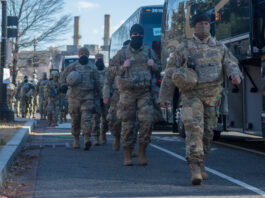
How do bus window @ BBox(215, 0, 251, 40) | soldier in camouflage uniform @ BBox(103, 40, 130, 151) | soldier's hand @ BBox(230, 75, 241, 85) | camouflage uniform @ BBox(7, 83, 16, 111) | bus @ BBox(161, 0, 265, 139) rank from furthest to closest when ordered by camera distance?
camouflage uniform @ BBox(7, 83, 16, 111) → bus window @ BBox(215, 0, 251, 40) → bus @ BBox(161, 0, 265, 139) → soldier in camouflage uniform @ BBox(103, 40, 130, 151) → soldier's hand @ BBox(230, 75, 241, 85)

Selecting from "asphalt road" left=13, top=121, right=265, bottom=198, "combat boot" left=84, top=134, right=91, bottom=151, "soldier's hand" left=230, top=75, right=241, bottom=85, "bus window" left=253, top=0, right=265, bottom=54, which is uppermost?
"bus window" left=253, top=0, right=265, bottom=54

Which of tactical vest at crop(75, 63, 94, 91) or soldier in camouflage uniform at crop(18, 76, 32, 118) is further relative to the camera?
soldier in camouflage uniform at crop(18, 76, 32, 118)

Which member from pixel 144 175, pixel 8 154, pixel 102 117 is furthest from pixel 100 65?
pixel 144 175

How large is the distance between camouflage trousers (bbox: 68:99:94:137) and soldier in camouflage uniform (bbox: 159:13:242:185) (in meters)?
4.49

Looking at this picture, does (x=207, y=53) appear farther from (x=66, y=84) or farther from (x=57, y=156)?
(x=66, y=84)

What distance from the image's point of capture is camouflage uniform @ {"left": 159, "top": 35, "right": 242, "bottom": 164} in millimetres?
6867

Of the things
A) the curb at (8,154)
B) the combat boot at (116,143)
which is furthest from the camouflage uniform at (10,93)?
the combat boot at (116,143)

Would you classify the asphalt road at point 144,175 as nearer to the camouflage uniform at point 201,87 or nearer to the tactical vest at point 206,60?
the camouflage uniform at point 201,87

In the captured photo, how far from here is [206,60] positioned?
698 cm

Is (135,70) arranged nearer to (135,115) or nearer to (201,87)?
(135,115)

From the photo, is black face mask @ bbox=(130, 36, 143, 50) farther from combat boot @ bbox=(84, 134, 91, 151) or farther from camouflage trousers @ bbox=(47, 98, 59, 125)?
camouflage trousers @ bbox=(47, 98, 59, 125)

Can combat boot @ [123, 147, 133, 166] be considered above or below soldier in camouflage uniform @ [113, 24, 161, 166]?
below

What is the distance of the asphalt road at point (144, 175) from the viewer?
638 centimetres

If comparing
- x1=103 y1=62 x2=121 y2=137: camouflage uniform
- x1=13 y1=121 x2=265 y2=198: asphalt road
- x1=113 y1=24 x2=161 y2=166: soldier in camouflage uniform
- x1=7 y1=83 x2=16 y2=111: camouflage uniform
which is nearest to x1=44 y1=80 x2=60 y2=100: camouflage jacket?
x1=13 y1=121 x2=265 y2=198: asphalt road
